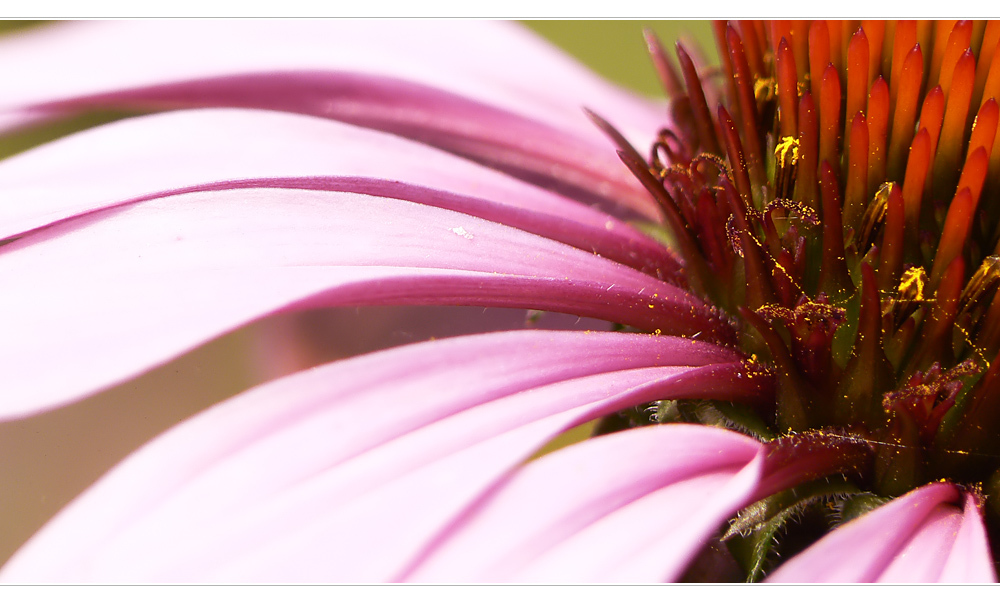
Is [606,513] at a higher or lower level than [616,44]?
lower

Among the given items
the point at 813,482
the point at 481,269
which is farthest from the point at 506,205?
the point at 813,482

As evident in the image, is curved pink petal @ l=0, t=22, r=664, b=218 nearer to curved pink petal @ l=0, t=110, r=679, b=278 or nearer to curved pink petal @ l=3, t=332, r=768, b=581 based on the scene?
curved pink petal @ l=0, t=110, r=679, b=278

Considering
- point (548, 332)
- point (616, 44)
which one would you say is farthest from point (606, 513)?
point (616, 44)

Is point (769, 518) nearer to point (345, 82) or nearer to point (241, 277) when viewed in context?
point (241, 277)

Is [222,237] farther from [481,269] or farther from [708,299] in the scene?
[708,299]

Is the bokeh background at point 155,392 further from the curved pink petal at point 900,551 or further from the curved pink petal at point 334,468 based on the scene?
the curved pink petal at point 900,551

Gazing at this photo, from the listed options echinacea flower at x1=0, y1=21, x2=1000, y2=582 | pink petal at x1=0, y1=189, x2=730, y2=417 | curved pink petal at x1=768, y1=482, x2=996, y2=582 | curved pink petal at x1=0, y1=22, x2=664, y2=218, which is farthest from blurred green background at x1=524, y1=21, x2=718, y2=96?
curved pink petal at x1=768, y1=482, x2=996, y2=582
